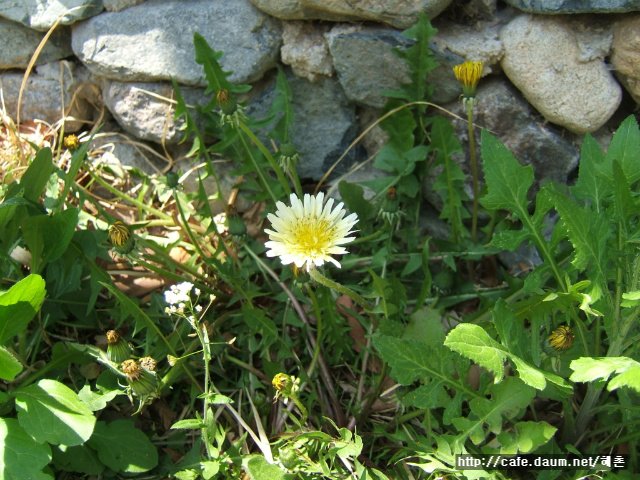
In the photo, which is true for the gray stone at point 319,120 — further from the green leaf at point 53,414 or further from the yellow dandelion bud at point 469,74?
the green leaf at point 53,414

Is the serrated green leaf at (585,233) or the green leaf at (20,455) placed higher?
the serrated green leaf at (585,233)

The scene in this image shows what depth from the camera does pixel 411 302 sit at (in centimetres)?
246

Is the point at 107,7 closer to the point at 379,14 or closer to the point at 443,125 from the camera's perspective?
the point at 379,14

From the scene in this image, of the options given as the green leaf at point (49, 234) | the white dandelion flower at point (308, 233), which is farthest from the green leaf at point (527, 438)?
the green leaf at point (49, 234)

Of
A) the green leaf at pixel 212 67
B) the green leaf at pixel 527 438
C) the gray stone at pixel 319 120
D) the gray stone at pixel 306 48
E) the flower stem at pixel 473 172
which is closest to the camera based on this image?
the green leaf at pixel 527 438

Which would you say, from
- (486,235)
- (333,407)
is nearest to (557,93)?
(486,235)

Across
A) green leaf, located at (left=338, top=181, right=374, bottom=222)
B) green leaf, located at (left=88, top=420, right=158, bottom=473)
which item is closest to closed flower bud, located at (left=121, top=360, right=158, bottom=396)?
green leaf, located at (left=88, top=420, right=158, bottom=473)

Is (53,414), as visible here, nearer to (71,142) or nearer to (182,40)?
(71,142)

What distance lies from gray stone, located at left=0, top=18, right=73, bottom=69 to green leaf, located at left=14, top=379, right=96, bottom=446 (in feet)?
5.84

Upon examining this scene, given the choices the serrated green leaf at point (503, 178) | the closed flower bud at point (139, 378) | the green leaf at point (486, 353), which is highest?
the serrated green leaf at point (503, 178)

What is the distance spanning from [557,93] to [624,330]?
1044mm

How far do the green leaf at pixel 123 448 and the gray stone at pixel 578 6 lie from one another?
218 cm

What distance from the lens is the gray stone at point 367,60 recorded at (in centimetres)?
255

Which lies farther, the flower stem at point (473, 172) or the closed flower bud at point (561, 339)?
the flower stem at point (473, 172)
